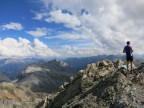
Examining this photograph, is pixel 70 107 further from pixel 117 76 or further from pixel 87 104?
pixel 117 76

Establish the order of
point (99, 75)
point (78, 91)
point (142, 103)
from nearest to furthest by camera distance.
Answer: point (142, 103) < point (78, 91) < point (99, 75)

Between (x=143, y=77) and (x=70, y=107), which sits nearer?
(x=143, y=77)

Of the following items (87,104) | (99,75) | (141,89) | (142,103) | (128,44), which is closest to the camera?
(142,103)

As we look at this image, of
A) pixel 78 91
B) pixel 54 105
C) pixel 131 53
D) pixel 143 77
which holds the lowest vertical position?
pixel 54 105

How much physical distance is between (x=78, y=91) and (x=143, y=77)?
17.1 metres

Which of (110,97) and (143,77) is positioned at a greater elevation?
(143,77)

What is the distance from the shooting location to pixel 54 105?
60.3 meters

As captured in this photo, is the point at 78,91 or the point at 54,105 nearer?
the point at 78,91

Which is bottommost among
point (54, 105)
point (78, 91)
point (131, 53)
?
point (54, 105)

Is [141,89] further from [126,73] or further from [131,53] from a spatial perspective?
[131,53]

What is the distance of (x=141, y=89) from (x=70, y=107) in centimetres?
1154

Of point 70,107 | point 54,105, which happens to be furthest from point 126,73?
point 54,105

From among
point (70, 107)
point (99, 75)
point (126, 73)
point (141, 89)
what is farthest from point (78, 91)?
point (141, 89)

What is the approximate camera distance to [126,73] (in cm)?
4181
